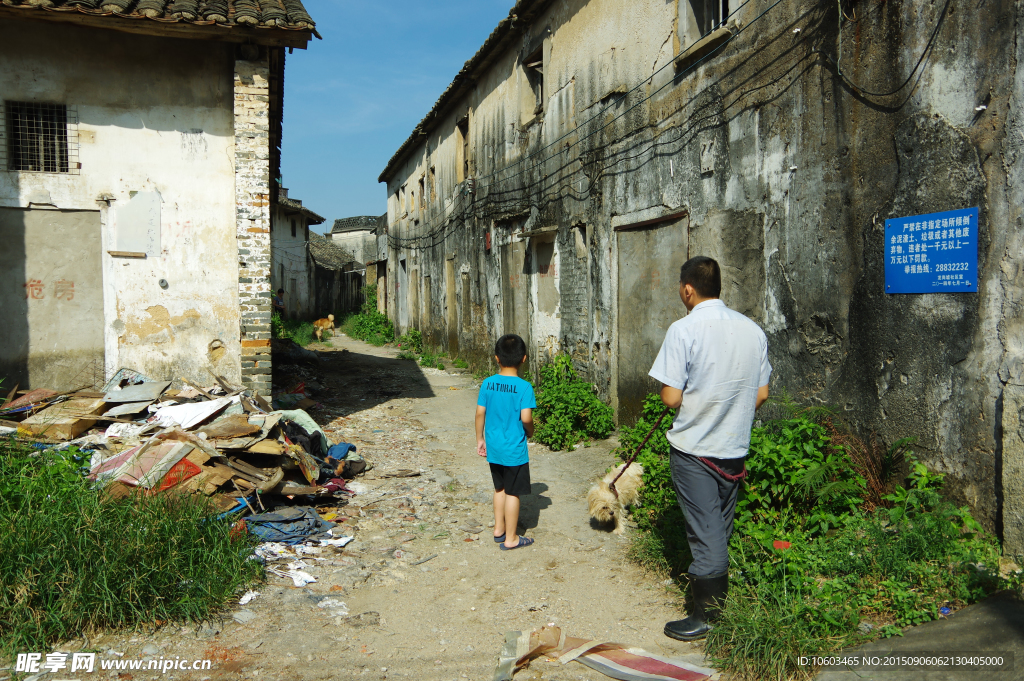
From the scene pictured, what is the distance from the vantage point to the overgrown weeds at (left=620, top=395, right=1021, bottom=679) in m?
2.99

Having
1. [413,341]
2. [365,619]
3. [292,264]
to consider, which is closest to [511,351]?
[365,619]

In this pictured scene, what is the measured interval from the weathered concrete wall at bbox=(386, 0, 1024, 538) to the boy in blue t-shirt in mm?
2127

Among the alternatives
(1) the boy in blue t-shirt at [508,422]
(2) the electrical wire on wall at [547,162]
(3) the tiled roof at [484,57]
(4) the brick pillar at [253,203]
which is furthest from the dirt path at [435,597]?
(3) the tiled roof at [484,57]

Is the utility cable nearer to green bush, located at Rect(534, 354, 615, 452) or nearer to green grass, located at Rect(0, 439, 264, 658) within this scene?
green bush, located at Rect(534, 354, 615, 452)

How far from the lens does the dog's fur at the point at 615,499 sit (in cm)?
473

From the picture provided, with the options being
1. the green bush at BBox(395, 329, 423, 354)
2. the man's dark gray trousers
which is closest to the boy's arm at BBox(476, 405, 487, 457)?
the man's dark gray trousers

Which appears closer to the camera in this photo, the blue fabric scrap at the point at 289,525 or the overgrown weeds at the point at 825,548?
the overgrown weeds at the point at 825,548

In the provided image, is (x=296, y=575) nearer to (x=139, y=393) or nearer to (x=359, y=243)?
(x=139, y=393)

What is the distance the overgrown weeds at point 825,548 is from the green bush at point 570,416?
Result: 2.65 meters

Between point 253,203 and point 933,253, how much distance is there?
20.8 ft

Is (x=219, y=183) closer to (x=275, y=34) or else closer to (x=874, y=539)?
(x=275, y=34)

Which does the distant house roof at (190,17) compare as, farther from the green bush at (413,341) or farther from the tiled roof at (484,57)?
the green bush at (413,341)

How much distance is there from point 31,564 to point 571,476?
173 inches

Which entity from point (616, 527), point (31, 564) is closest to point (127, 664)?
point (31, 564)
